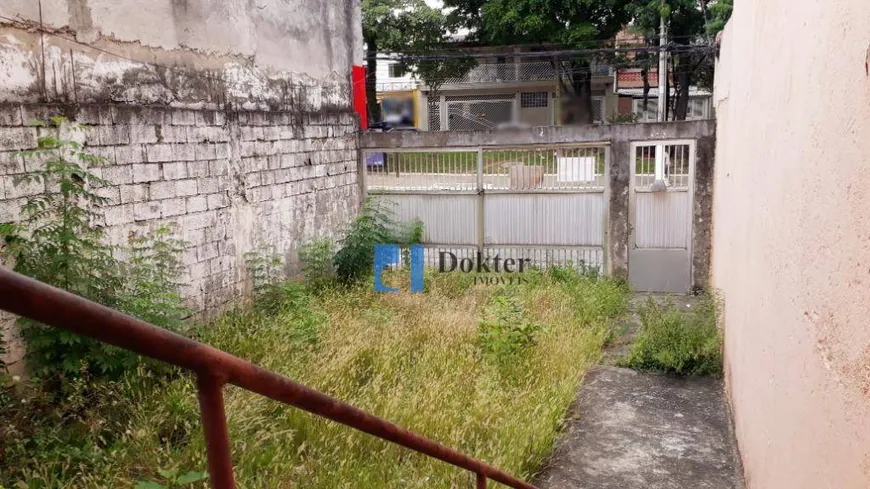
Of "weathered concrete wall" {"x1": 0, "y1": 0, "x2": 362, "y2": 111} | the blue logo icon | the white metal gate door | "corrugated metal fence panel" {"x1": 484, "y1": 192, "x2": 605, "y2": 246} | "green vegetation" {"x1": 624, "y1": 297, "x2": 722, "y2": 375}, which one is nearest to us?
"weathered concrete wall" {"x1": 0, "y1": 0, "x2": 362, "y2": 111}

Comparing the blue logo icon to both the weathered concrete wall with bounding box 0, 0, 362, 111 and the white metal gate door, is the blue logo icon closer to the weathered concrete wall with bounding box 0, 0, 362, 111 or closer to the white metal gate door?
the weathered concrete wall with bounding box 0, 0, 362, 111

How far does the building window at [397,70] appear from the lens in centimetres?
1912

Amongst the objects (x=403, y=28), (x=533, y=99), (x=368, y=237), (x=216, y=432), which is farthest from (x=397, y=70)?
(x=216, y=432)

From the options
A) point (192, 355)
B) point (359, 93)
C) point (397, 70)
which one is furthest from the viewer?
point (397, 70)

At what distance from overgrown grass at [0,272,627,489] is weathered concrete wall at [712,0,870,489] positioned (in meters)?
1.44

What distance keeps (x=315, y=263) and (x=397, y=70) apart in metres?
13.5

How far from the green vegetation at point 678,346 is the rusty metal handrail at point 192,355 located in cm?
482

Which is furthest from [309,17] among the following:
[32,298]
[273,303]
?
[32,298]

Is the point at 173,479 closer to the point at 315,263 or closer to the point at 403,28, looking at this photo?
the point at 315,263

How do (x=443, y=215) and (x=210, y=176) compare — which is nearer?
(x=210, y=176)

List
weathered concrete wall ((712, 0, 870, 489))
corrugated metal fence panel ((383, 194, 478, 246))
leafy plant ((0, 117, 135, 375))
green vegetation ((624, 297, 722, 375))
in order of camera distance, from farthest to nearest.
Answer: corrugated metal fence panel ((383, 194, 478, 246)) < green vegetation ((624, 297, 722, 375)) < leafy plant ((0, 117, 135, 375)) < weathered concrete wall ((712, 0, 870, 489))

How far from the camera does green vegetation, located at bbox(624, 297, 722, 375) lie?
5.66m

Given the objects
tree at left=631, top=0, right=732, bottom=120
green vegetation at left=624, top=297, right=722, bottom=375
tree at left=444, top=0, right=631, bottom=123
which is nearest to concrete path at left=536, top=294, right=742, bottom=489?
green vegetation at left=624, top=297, right=722, bottom=375

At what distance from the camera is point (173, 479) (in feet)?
9.28
